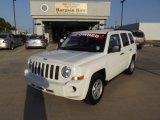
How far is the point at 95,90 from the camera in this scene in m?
5.09

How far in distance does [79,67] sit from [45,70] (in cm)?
83

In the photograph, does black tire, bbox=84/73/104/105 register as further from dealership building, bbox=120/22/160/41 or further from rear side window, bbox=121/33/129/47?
dealership building, bbox=120/22/160/41

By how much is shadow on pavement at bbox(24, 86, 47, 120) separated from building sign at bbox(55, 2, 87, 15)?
2148cm

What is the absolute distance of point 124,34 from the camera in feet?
24.5

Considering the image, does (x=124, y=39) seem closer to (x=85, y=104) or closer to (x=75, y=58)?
(x=75, y=58)

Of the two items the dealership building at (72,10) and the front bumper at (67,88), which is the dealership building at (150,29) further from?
the front bumper at (67,88)

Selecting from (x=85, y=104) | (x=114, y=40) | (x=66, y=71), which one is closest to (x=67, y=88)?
(x=66, y=71)

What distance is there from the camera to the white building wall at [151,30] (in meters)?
47.7

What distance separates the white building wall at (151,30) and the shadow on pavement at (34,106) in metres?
45.4

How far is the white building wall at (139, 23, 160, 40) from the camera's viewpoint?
47.7 meters

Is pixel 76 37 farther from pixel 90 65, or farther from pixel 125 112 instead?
pixel 125 112

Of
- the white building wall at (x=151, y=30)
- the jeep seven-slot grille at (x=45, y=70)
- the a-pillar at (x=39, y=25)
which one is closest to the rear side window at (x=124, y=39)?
the jeep seven-slot grille at (x=45, y=70)

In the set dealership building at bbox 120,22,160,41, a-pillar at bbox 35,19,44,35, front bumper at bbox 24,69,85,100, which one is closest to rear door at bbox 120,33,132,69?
front bumper at bbox 24,69,85,100

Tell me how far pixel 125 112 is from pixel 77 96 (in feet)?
3.82
